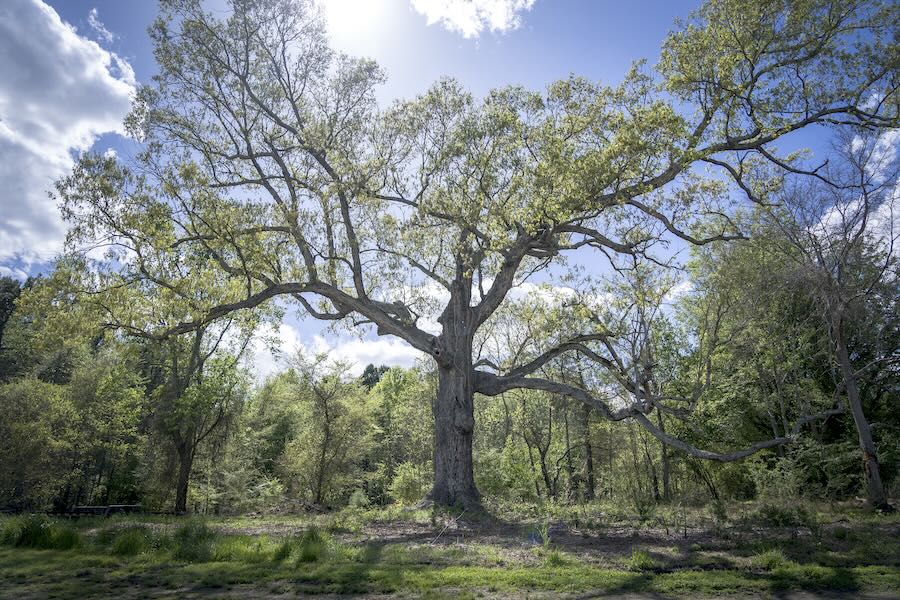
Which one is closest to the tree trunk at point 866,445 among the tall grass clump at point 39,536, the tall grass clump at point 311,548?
the tall grass clump at point 311,548

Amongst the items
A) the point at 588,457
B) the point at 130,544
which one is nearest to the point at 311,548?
the point at 130,544

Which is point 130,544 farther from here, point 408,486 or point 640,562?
point 408,486

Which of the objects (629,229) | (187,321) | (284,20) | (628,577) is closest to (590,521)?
(628,577)

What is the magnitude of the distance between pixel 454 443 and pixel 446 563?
778cm

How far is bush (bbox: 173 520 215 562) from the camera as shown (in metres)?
7.59

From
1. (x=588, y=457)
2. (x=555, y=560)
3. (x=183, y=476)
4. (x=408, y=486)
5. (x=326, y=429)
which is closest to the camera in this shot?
(x=555, y=560)

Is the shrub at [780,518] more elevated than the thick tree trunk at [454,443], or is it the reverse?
the thick tree trunk at [454,443]

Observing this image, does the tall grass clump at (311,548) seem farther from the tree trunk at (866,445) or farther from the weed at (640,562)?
the tree trunk at (866,445)

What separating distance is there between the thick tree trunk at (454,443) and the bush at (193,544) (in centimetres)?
733

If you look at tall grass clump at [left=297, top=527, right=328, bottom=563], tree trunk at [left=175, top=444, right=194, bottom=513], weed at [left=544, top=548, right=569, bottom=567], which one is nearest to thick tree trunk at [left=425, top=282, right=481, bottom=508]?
tall grass clump at [left=297, top=527, right=328, bottom=563]

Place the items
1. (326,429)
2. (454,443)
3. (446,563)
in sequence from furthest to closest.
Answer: (326,429)
(454,443)
(446,563)

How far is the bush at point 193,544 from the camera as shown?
7587 millimetres

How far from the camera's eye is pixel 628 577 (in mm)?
6469

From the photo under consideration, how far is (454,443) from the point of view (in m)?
15.3
